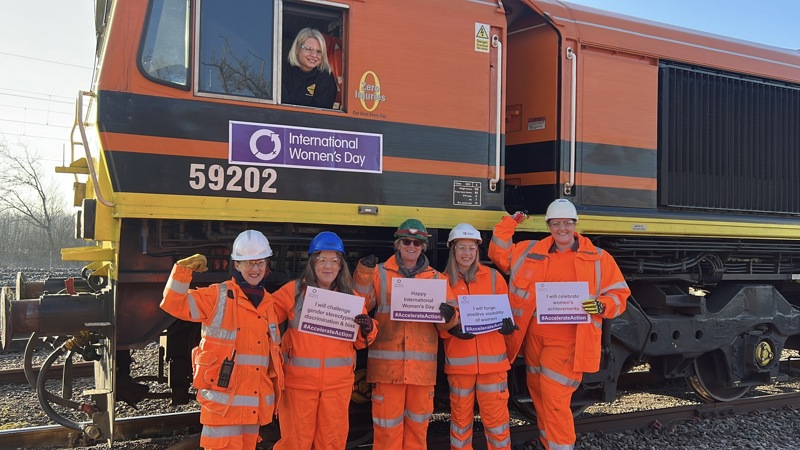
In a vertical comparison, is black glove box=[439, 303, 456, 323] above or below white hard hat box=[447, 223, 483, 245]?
below

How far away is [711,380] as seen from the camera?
607cm

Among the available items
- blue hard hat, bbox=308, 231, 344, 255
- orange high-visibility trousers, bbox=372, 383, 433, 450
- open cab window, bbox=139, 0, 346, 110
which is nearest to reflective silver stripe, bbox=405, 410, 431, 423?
orange high-visibility trousers, bbox=372, 383, 433, 450

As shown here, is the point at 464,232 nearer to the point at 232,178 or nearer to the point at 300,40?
the point at 232,178

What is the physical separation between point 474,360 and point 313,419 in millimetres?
1178

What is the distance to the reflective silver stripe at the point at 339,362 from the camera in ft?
12.4

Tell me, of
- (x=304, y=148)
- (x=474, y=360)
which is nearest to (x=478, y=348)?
(x=474, y=360)

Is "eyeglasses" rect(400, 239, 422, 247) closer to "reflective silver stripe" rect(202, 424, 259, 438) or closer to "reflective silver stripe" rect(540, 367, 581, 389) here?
"reflective silver stripe" rect(540, 367, 581, 389)

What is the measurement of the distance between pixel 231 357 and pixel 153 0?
219 centimetres

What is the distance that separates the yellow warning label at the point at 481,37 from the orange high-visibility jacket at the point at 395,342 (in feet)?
5.65

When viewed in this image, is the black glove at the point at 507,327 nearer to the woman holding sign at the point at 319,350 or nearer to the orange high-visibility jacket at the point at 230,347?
the woman holding sign at the point at 319,350

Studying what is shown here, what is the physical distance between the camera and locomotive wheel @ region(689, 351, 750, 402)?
19.5 feet

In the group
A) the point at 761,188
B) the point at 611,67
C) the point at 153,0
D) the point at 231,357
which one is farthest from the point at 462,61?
the point at 761,188

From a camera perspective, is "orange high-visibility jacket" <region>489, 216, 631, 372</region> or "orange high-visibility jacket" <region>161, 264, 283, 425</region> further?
"orange high-visibility jacket" <region>489, 216, 631, 372</region>

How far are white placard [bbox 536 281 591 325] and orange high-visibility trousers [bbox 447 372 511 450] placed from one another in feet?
1.75
